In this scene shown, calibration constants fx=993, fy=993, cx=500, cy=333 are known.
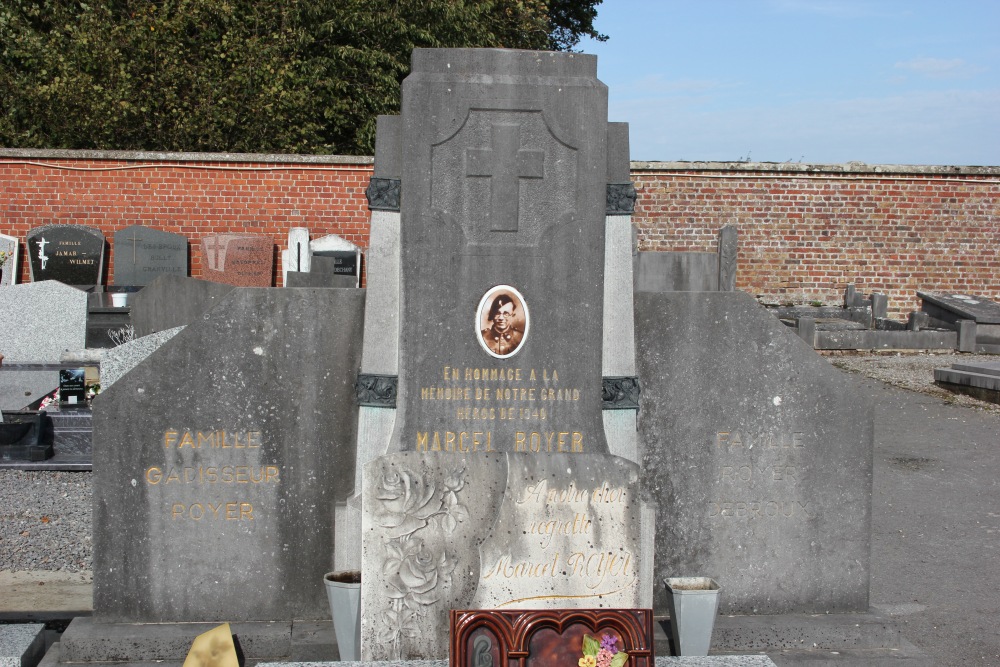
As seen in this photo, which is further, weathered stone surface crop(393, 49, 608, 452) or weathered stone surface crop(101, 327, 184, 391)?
weathered stone surface crop(101, 327, 184, 391)

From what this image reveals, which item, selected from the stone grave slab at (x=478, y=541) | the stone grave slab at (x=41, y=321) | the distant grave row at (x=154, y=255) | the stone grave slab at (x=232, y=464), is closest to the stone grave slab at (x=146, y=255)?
the distant grave row at (x=154, y=255)

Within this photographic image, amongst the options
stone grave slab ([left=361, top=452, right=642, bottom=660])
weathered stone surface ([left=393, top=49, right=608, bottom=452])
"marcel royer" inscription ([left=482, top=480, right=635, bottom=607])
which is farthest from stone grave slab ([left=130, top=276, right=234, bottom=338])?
"marcel royer" inscription ([left=482, top=480, right=635, bottom=607])

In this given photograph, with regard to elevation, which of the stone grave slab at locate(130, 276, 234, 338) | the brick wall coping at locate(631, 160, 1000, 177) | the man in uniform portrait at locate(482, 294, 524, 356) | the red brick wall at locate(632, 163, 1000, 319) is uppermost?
the brick wall coping at locate(631, 160, 1000, 177)

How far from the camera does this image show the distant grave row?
16625 millimetres

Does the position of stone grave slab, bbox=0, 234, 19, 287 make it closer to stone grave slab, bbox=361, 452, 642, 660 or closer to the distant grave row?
the distant grave row

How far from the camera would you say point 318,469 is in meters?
4.66

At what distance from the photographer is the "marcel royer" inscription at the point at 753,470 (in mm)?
4816

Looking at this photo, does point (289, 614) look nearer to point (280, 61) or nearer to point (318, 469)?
point (318, 469)

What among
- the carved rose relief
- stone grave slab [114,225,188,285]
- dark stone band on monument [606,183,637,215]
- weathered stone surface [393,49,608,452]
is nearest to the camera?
the carved rose relief

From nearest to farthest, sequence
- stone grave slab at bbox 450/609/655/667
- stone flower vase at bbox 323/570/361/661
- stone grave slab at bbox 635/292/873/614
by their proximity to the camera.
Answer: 1. stone grave slab at bbox 450/609/655/667
2. stone flower vase at bbox 323/570/361/661
3. stone grave slab at bbox 635/292/873/614

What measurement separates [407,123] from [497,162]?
0.44m

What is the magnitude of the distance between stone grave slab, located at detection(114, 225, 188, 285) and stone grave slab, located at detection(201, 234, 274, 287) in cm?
44

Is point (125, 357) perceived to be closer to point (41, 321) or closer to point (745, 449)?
point (41, 321)

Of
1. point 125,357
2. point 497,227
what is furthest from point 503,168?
point 125,357
